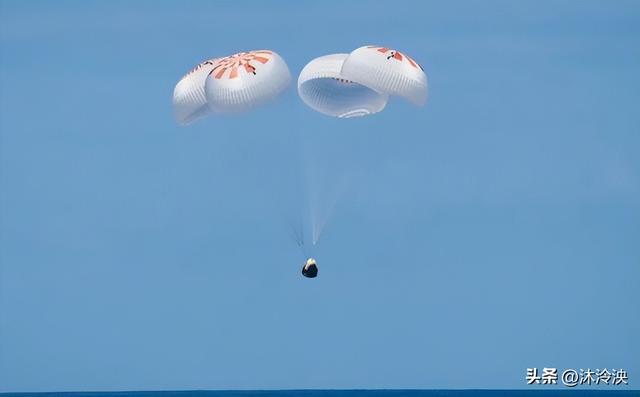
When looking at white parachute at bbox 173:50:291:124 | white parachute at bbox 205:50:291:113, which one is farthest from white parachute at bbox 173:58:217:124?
white parachute at bbox 205:50:291:113

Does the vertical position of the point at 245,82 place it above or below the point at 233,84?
above

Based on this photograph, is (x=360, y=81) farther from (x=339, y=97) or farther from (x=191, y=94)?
(x=191, y=94)

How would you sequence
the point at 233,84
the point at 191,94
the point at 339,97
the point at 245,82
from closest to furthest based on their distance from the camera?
the point at 233,84 < the point at 245,82 < the point at 191,94 < the point at 339,97

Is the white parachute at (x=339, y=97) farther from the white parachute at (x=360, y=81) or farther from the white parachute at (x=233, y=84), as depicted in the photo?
the white parachute at (x=233, y=84)

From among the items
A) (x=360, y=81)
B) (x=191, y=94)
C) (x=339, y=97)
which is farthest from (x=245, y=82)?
(x=339, y=97)

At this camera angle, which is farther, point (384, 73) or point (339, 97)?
point (339, 97)
